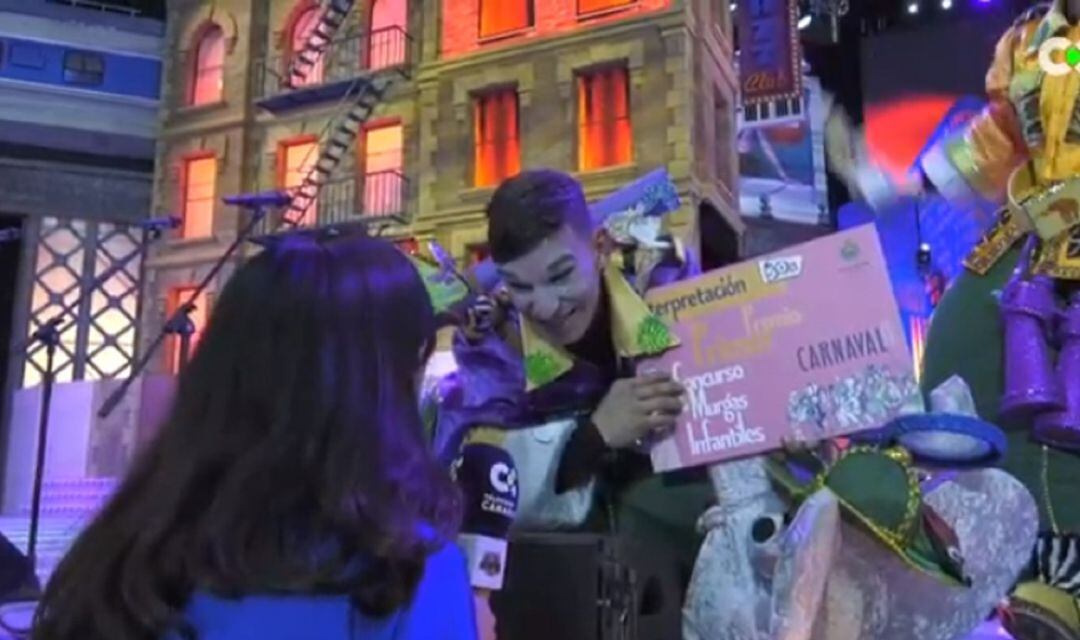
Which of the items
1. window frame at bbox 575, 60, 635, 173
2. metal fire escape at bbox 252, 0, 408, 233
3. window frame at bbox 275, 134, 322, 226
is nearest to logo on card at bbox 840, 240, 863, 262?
window frame at bbox 575, 60, 635, 173

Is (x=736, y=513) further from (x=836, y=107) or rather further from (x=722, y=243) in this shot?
(x=836, y=107)

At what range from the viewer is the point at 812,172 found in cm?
1385

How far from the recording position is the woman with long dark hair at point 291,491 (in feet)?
3.36

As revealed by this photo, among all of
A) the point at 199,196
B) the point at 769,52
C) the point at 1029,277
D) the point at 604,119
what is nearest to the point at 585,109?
the point at 604,119

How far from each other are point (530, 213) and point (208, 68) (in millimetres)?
10881

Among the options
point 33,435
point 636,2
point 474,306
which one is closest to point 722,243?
point 636,2

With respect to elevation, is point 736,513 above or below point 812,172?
below

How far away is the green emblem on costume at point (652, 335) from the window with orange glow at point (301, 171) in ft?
28.8

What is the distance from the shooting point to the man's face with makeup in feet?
5.26

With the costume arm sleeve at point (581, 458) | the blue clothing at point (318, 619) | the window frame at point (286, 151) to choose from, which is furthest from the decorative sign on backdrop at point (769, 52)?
the blue clothing at point (318, 619)

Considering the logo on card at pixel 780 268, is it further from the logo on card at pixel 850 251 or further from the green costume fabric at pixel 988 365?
the green costume fabric at pixel 988 365

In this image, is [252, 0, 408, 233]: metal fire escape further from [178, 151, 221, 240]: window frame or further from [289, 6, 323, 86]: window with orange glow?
[178, 151, 221, 240]: window frame

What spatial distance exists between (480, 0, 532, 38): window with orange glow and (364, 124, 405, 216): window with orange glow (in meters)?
1.30

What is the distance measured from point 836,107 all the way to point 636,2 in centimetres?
551
